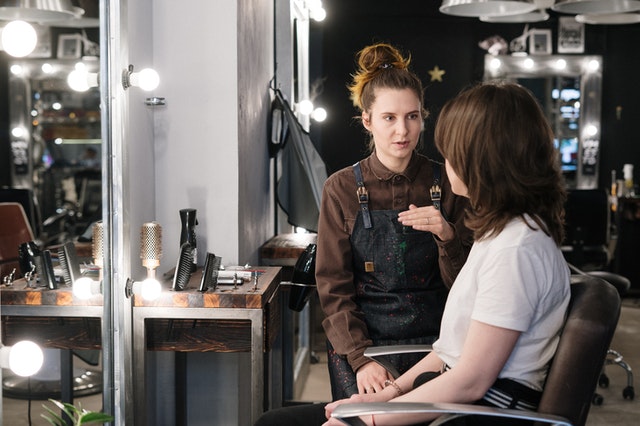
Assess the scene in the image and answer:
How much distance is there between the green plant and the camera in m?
2.11

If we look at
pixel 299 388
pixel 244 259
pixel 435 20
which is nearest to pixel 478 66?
pixel 435 20

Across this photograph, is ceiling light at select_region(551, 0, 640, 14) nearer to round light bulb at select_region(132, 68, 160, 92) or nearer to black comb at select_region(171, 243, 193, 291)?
round light bulb at select_region(132, 68, 160, 92)

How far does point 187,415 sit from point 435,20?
6.30 meters

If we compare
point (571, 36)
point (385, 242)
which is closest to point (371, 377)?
point (385, 242)

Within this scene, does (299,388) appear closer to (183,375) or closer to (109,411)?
(183,375)

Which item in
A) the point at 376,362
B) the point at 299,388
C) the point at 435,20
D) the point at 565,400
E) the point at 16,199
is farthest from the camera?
the point at 435,20

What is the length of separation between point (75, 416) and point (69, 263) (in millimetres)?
420

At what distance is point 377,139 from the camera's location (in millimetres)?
2418

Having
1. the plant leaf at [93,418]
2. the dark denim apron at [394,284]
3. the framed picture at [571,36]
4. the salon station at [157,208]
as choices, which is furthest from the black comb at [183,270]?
the framed picture at [571,36]

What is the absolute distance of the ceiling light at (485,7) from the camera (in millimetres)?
5082

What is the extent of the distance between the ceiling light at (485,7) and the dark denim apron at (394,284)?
9.62ft

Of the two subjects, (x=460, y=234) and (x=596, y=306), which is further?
(x=460, y=234)

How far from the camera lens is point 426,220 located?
220 cm

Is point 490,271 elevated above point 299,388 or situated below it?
above
